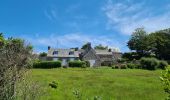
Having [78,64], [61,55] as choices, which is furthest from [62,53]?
[78,64]

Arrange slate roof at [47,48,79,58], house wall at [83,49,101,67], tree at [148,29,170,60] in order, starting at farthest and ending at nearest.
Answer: slate roof at [47,48,79,58] → house wall at [83,49,101,67] → tree at [148,29,170,60]

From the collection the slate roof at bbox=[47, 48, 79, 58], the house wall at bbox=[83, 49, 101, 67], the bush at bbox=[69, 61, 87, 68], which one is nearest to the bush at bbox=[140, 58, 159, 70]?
the bush at bbox=[69, 61, 87, 68]

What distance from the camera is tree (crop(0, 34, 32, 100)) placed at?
14.5 m

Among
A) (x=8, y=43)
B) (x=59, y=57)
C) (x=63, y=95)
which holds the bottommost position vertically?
(x=63, y=95)

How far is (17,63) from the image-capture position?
16.0 metres

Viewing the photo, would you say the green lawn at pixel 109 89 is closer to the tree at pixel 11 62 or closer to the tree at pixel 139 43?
the tree at pixel 11 62

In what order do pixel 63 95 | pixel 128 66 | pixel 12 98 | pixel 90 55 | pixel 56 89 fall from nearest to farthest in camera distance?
pixel 12 98
pixel 63 95
pixel 56 89
pixel 128 66
pixel 90 55

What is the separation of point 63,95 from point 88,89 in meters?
5.47

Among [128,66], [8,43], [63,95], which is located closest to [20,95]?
[8,43]

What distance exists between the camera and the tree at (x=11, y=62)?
47.5ft

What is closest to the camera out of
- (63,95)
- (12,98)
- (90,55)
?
(12,98)

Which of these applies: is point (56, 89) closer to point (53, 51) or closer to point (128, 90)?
point (128, 90)

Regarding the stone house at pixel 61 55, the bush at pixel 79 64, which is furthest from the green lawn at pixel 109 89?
the stone house at pixel 61 55

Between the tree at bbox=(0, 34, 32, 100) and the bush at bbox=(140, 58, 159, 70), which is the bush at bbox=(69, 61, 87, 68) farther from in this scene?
the tree at bbox=(0, 34, 32, 100)
